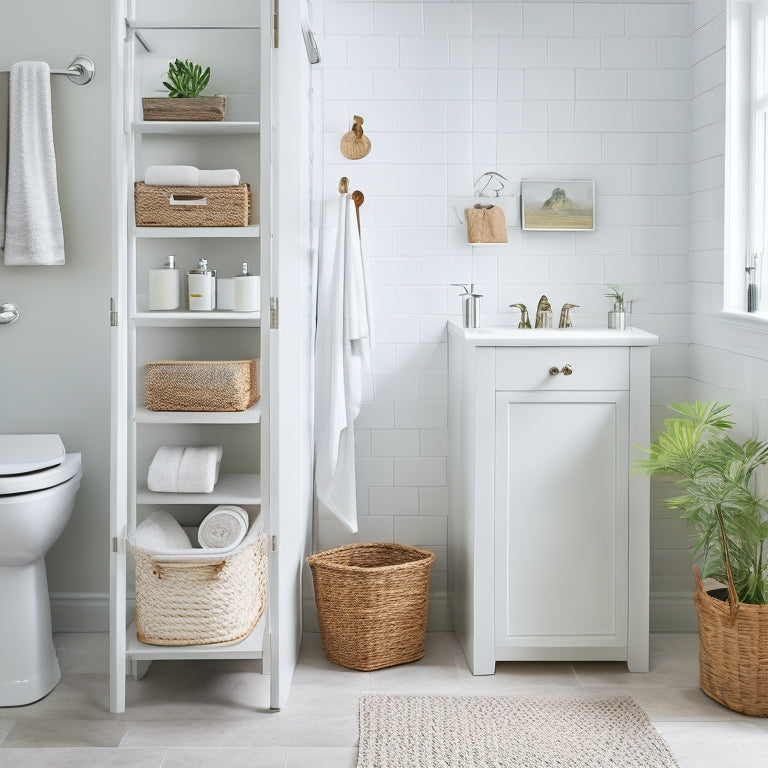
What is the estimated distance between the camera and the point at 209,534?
8.57 ft

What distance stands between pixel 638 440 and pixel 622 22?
4.98 ft

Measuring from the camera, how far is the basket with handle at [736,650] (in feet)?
8.14

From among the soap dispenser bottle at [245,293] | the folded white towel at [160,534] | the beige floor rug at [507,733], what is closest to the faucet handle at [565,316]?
the soap dispenser bottle at [245,293]

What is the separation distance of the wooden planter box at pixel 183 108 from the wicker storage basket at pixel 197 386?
72 cm

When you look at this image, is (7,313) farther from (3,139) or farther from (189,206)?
(189,206)

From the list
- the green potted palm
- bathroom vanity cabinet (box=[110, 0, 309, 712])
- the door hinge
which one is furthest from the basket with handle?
the door hinge

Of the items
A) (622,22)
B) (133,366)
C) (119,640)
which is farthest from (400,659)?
(622,22)

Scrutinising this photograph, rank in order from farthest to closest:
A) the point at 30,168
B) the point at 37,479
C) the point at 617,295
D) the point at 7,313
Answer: the point at 617,295 < the point at 7,313 < the point at 30,168 < the point at 37,479

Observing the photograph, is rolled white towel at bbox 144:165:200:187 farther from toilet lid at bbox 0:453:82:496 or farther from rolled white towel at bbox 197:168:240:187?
toilet lid at bbox 0:453:82:496

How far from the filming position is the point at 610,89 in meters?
3.22

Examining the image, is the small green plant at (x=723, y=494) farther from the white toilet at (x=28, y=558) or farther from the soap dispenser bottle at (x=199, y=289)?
the white toilet at (x=28, y=558)

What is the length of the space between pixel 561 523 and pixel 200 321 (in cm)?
131

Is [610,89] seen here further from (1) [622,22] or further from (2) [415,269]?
(2) [415,269]

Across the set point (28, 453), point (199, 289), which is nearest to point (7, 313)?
point (28, 453)
